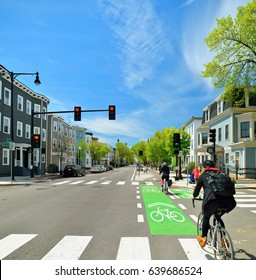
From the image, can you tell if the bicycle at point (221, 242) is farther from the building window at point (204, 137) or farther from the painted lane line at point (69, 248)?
the building window at point (204, 137)

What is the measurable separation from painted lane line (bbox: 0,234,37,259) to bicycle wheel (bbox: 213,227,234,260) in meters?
3.90

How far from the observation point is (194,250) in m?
5.08

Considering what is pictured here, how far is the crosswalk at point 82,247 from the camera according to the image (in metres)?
4.70

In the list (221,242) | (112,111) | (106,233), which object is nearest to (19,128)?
(112,111)

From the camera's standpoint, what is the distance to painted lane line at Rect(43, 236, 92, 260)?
4664mm

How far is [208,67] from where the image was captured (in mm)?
21281

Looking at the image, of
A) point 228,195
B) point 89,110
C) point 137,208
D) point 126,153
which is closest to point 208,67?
point 89,110

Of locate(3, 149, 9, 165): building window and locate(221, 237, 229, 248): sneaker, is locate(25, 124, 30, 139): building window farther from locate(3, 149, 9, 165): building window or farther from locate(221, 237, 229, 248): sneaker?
locate(221, 237, 229, 248): sneaker

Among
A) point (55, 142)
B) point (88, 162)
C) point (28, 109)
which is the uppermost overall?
point (28, 109)

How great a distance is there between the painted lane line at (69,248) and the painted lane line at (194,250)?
2076mm

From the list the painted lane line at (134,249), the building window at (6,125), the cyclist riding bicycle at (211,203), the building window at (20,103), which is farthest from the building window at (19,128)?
the cyclist riding bicycle at (211,203)

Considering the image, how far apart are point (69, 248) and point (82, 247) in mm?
261

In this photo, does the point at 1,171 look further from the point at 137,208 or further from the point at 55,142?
the point at 137,208

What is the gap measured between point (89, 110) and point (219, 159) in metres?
20.4
